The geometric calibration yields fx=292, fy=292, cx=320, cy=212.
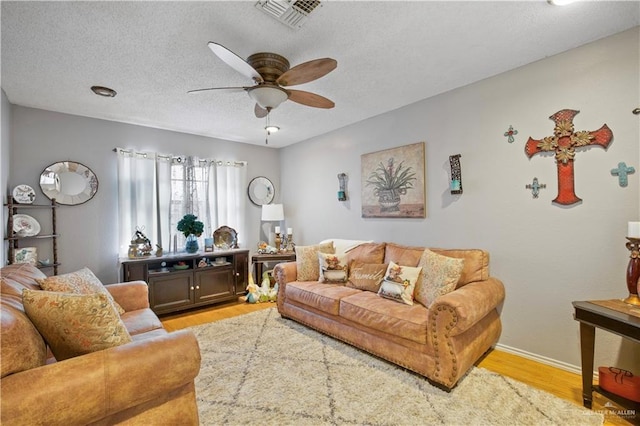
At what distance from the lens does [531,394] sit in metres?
2.05

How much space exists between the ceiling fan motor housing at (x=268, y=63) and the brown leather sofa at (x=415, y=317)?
2104 millimetres

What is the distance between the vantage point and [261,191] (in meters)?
5.38

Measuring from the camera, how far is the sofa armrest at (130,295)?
8.64 feet

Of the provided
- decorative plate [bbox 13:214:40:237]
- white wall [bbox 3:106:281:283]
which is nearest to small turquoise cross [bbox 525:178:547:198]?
white wall [bbox 3:106:281:283]

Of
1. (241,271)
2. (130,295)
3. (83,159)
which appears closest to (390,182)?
(241,271)

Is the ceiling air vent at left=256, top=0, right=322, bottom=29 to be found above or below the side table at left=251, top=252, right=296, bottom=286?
above

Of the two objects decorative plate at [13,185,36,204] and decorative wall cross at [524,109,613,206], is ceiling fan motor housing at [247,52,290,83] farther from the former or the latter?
decorative plate at [13,185,36,204]

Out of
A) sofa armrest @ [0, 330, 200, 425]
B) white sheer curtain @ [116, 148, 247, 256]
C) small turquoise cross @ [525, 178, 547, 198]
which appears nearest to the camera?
sofa armrest @ [0, 330, 200, 425]

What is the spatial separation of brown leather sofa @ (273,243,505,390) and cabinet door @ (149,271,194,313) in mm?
1461

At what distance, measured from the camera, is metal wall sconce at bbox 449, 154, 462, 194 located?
118 inches

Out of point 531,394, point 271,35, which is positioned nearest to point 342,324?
point 531,394

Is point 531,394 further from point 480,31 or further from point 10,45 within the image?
point 10,45

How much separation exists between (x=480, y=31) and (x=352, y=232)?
2.73m

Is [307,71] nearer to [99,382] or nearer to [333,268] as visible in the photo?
[99,382]
